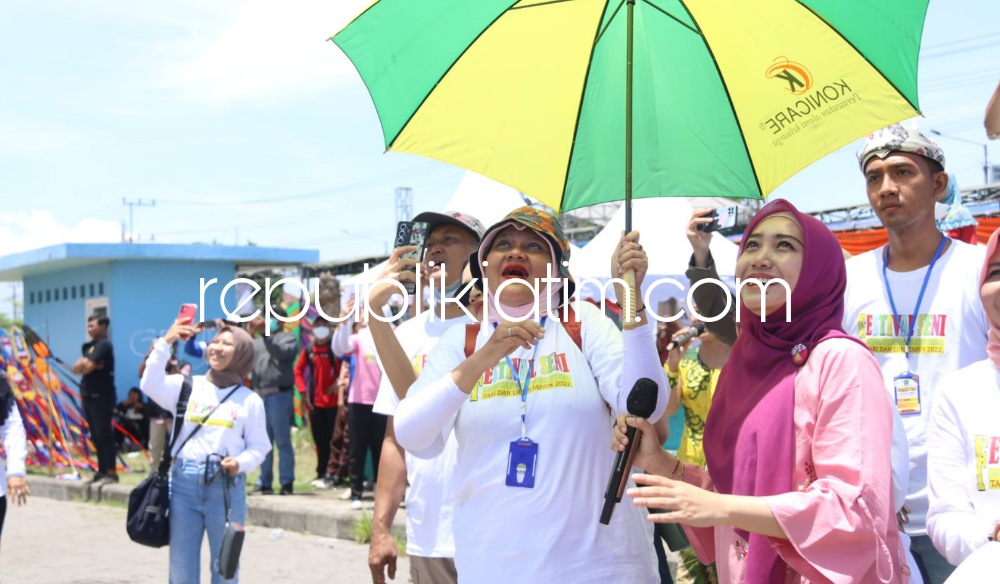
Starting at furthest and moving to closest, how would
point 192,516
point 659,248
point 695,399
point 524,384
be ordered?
point 659,248, point 192,516, point 695,399, point 524,384

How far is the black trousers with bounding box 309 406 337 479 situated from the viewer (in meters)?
12.2

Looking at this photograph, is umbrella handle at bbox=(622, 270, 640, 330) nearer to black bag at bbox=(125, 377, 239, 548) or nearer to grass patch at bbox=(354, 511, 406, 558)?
black bag at bbox=(125, 377, 239, 548)

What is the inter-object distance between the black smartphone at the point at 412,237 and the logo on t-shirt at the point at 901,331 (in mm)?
1724

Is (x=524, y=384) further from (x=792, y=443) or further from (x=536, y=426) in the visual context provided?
(x=792, y=443)

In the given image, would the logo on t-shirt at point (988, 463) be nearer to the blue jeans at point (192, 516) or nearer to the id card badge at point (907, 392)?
the id card badge at point (907, 392)

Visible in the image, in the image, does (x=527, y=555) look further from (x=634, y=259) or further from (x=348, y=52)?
(x=348, y=52)

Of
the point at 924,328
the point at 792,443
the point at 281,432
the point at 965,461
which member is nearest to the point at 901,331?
the point at 924,328

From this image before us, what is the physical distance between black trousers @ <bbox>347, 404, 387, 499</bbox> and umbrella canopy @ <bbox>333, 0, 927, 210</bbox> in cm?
676

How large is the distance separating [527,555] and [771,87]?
185 centimetres

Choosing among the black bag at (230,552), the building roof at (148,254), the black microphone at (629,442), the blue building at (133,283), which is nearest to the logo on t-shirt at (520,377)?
the black microphone at (629,442)

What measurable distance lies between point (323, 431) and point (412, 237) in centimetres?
883

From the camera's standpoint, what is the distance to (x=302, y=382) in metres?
13.1

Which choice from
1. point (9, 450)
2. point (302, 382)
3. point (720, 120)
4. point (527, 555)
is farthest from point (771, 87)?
point (302, 382)

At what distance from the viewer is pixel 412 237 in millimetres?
3984
